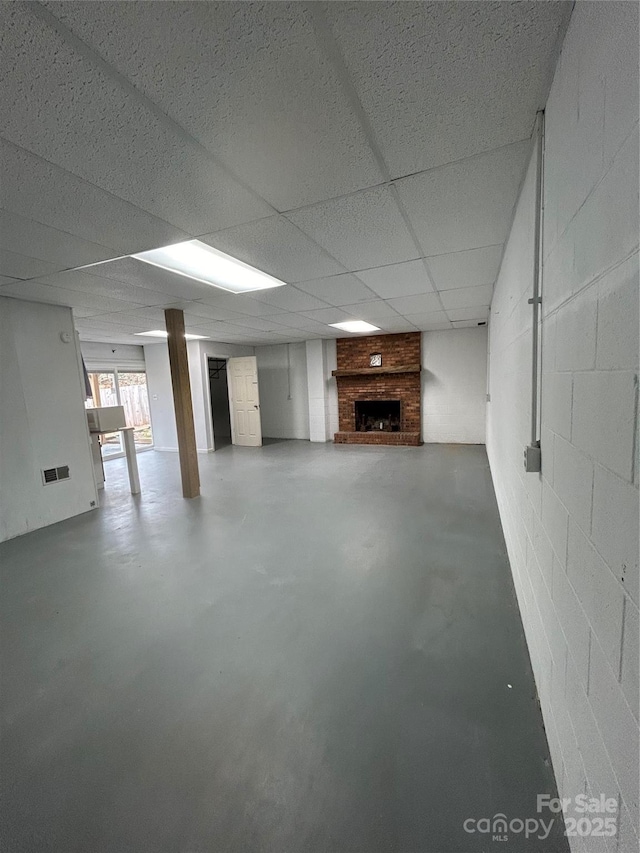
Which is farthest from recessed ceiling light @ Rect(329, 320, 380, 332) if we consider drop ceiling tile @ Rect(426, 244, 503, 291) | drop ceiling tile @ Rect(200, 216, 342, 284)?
drop ceiling tile @ Rect(200, 216, 342, 284)

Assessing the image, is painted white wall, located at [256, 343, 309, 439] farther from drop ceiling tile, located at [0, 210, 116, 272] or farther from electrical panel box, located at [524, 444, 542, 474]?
electrical panel box, located at [524, 444, 542, 474]

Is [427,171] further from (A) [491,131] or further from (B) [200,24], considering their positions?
(B) [200,24]

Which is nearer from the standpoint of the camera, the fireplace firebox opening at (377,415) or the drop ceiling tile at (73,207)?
the drop ceiling tile at (73,207)

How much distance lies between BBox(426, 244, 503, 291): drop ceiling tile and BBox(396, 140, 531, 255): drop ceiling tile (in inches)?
9.6

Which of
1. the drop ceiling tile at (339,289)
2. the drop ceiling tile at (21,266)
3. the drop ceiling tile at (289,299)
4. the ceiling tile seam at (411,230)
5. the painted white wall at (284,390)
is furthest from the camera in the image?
the painted white wall at (284,390)

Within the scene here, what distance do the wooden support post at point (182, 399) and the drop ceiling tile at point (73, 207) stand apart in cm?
206

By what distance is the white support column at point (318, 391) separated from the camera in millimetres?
7785

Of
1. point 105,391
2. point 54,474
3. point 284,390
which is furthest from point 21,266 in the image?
point 284,390

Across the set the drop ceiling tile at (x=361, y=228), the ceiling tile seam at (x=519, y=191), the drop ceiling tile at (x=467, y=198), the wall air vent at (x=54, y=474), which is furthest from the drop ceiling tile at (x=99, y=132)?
the wall air vent at (x=54, y=474)

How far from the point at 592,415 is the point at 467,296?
384 centimetres

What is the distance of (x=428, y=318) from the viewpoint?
5.62 meters

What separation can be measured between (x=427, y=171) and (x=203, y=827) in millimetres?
2730

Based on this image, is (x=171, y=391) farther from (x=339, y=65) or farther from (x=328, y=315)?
(x=339, y=65)

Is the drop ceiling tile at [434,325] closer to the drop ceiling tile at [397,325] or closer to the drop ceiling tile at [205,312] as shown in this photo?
the drop ceiling tile at [397,325]
